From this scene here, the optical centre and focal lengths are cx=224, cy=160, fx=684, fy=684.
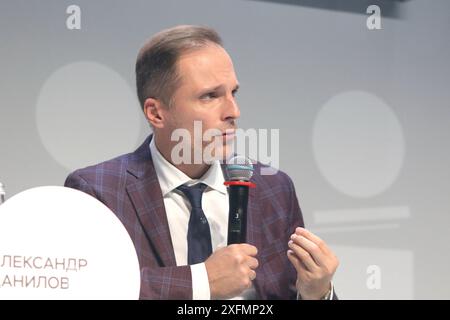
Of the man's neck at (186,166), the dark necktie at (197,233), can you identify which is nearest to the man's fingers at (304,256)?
the dark necktie at (197,233)

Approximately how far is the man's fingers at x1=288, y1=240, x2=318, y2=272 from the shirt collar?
28cm

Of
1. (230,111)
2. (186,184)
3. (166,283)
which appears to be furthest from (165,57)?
(166,283)

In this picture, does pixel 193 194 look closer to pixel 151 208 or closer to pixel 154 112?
pixel 151 208

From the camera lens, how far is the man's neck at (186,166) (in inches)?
69.7

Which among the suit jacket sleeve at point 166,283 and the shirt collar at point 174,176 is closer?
the suit jacket sleeve at point 166,283

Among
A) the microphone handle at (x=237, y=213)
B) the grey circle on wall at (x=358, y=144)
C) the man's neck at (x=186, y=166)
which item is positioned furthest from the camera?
the grey circle on wall at (x=358, y=144)

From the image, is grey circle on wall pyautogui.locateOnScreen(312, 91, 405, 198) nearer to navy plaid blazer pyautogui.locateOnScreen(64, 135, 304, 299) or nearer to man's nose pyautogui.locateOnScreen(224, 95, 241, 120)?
navy plaid blazer pyautogui.locateOnScreen(64, 135, 304, 299)

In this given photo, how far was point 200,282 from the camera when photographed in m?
1.62

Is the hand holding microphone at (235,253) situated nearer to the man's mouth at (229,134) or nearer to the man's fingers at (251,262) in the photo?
the man's fingers at (251,262)

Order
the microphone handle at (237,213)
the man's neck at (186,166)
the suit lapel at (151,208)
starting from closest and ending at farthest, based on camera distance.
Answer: the microphone handle at (237,213)
the suit lapel at (151,208)
the man's neck at (186,166)

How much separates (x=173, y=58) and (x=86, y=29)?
282 millimetres

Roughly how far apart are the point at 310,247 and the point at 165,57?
0.61 m

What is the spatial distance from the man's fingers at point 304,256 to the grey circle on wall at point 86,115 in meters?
0.54
